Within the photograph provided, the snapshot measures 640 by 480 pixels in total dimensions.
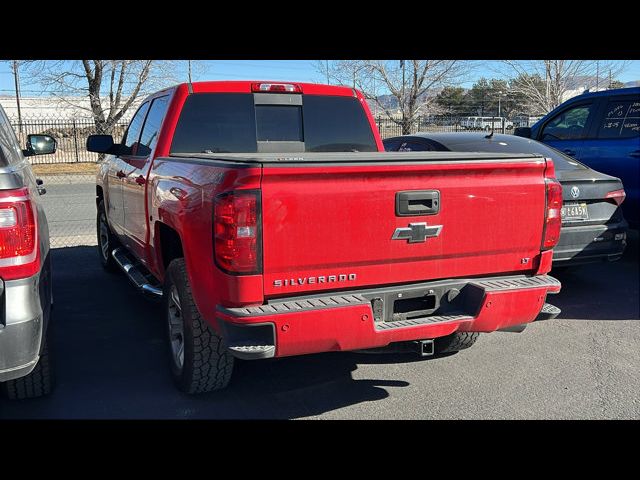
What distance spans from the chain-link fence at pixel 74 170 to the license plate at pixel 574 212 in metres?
1.03

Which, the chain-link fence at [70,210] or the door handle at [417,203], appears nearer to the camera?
the door handle at [417,203]

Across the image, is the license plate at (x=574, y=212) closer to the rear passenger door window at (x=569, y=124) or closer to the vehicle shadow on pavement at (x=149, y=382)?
the rear passenger door window at (x=569, y=124)

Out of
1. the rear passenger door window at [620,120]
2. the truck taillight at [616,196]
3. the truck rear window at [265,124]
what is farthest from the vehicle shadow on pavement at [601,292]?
the truck rear window at [265,124]

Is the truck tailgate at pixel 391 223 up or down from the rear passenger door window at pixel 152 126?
down

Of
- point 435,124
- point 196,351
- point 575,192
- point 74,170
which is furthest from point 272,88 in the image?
point 435,124

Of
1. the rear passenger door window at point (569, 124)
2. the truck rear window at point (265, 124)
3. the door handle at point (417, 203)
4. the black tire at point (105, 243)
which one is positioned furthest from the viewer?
the rear passenger door window at point (569, 124)

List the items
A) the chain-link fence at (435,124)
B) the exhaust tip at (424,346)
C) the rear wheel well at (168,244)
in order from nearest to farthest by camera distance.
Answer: the exhaust tip at (424,346), the rear wheel well at (168,244), the chain-link fence at (435,124)

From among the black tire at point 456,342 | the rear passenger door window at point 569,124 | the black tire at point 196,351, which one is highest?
the rear passenger door window at point 569,124

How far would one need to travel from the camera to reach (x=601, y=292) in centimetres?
673

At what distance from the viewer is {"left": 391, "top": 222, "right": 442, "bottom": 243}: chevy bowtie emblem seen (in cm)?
347

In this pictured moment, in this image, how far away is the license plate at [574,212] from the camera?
617 cm

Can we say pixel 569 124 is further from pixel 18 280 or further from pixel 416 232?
pixel 18 280
